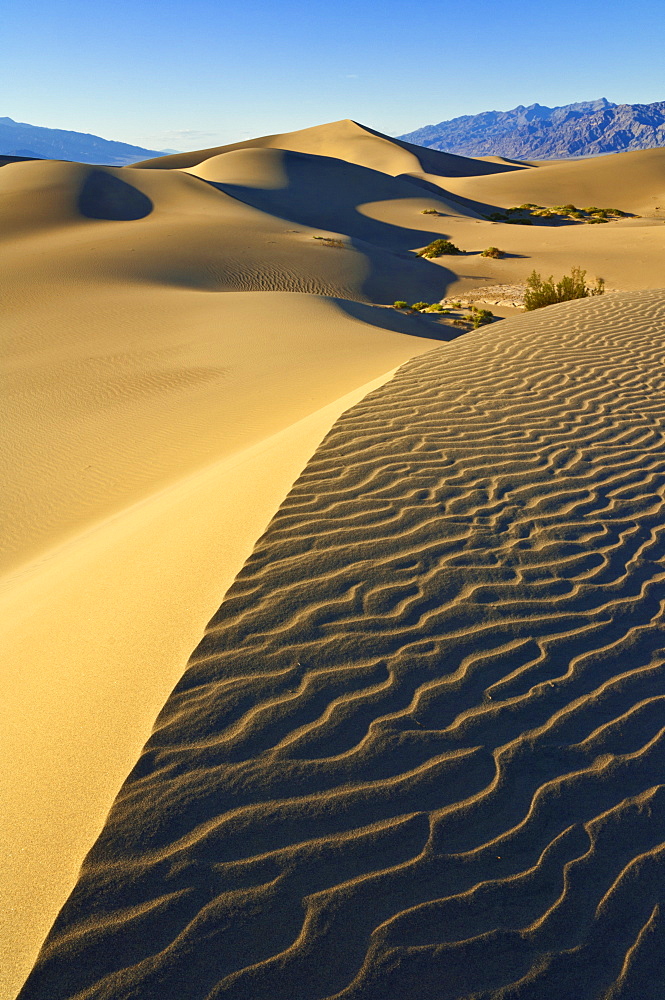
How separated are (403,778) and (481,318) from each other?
1697 cm

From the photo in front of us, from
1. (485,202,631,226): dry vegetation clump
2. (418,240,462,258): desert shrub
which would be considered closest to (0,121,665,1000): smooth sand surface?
(418,240,462,258): desert shrub

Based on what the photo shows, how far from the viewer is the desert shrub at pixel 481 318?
18.3 m

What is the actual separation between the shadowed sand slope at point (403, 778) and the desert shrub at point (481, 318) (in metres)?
14.0

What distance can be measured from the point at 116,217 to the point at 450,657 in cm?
3080

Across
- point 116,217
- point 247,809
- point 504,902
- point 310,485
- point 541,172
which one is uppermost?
point 541,172

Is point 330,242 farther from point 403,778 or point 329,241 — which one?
point 403,778

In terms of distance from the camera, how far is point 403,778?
9.32 ft

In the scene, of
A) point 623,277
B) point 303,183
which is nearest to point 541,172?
point 303,183

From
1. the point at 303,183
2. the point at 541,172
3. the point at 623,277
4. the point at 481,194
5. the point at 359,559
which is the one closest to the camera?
the point at 359,559

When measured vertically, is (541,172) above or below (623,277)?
above

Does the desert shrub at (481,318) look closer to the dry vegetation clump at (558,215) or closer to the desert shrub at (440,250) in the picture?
the desert shrub at (440,250)

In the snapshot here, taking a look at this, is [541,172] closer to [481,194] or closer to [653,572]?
[481,194]

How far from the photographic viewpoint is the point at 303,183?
1845 inches

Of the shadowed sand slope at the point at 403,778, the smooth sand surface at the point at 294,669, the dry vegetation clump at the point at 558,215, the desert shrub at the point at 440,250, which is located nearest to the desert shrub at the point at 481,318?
the smooth sand surface at the point at 294,669
